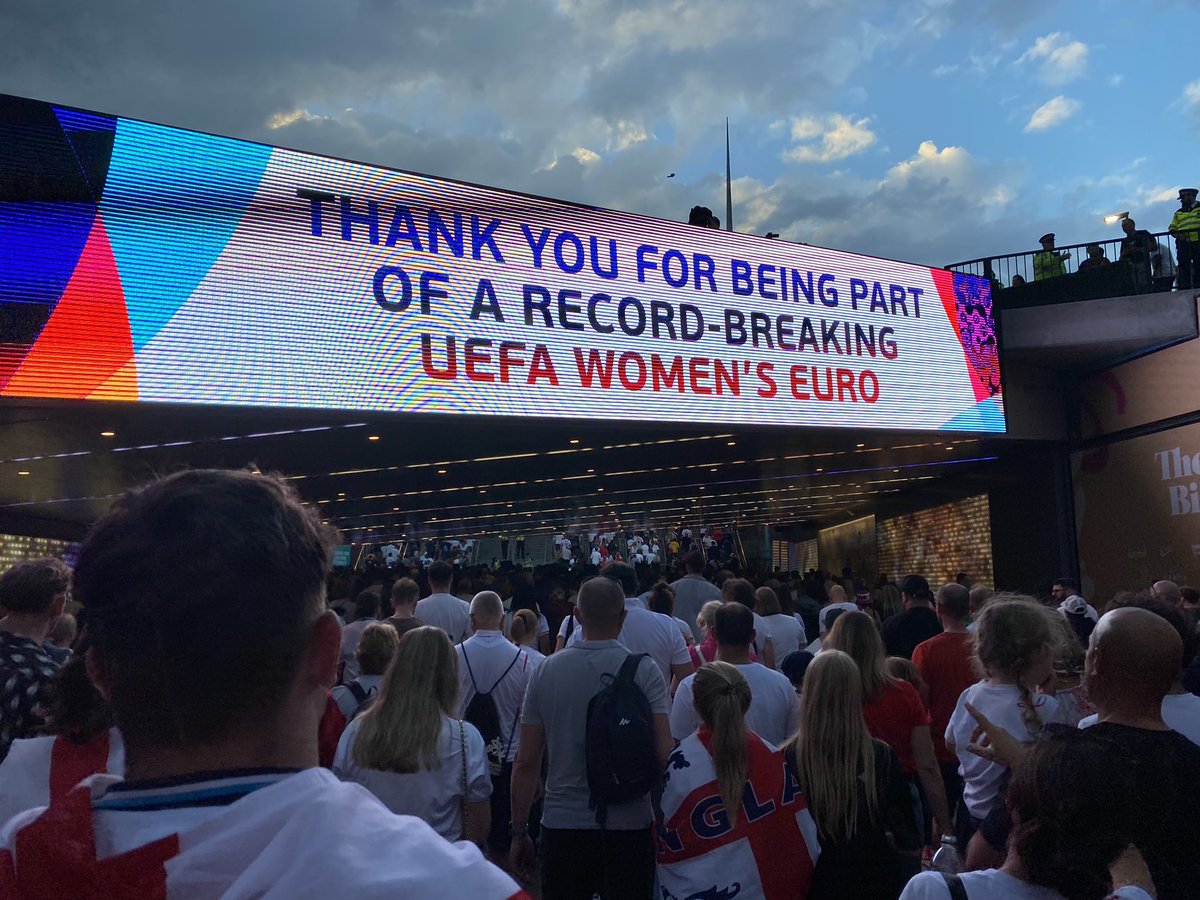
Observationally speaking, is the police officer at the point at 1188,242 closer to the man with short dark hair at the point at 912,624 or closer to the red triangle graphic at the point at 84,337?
the man with short dark hair at the point at 912,624

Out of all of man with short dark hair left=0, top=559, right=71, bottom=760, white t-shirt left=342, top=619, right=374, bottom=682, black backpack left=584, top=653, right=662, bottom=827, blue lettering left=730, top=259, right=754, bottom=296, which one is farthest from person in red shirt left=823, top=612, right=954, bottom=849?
blue lettering left=730, top=259, right=754, bottom=296

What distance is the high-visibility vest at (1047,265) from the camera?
1631 centimetres

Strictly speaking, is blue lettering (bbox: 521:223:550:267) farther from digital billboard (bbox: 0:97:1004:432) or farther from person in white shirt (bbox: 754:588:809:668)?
person in white shirt (bbox: 754:588:809:668)

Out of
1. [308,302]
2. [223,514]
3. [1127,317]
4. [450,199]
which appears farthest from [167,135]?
[1127,317]

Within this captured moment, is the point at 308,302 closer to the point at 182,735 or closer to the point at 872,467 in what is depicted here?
the point at 182,735

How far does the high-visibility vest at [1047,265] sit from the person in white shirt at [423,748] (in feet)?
49.7

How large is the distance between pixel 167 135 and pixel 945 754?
8640mm

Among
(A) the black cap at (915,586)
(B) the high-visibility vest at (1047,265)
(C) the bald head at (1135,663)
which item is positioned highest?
(B) the high-visibility vest at (1047,265)

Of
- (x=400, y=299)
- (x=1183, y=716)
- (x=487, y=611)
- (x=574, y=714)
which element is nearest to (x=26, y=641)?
(x=574, y=714)

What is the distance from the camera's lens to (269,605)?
1247 mm

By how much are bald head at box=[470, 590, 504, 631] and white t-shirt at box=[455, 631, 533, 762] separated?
0.57ft

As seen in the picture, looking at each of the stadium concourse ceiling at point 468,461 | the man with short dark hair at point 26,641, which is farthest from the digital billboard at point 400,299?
the man with short dark hair at point 26,641

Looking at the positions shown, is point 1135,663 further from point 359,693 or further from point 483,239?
point 483,239

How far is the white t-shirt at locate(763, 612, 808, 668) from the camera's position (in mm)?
7621
